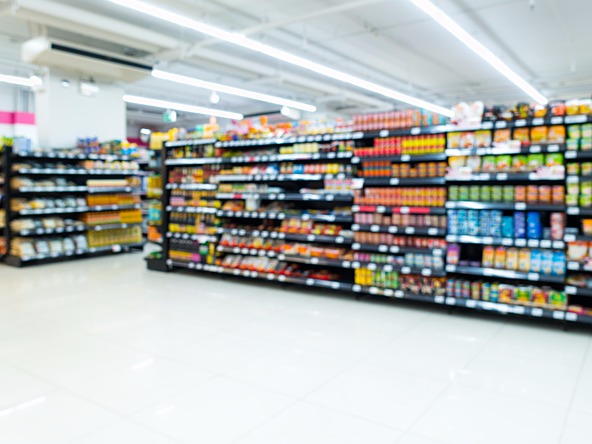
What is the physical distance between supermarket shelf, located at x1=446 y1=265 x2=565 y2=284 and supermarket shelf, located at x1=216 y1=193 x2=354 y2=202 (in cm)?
157

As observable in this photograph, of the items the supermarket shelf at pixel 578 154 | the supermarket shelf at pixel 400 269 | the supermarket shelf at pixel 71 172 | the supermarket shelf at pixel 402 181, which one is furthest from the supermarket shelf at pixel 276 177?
the supermarket shelf at pixel 71 172

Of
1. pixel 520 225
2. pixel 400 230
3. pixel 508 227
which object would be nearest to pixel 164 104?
pixel 400 230

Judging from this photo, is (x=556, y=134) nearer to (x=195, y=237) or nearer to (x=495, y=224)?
(x=495, y=224)

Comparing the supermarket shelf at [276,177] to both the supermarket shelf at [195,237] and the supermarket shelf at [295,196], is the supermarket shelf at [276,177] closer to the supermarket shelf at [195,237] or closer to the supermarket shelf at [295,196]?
the supermarket shelf at [295,196]

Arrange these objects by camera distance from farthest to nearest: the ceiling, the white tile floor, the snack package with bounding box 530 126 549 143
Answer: the ceiling → the snack package with bounding box 530 126 549 143 → the white tile floor

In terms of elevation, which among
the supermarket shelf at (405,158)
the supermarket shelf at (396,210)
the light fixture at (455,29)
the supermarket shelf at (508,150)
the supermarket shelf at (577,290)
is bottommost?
the supermarket shelf at (577,290)

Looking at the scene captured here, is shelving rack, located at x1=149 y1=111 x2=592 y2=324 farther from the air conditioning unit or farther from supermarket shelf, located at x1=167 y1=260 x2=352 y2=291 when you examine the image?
the air conditioning unit

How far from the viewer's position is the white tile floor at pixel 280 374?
2830mm

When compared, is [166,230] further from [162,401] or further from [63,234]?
[162,401]

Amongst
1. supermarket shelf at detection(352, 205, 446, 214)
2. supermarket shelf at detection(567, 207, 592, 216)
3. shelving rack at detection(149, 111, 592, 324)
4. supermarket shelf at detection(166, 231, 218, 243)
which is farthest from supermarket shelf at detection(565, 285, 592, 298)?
supermarket shelf at detection(166, 231, 218, 243)

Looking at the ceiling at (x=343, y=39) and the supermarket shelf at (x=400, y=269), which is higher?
the ceiling at (x=343, y=39)

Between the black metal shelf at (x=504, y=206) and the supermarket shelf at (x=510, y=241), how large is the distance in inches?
12.9

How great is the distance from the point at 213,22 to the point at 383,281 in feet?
21.1

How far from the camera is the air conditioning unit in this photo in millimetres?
8055
